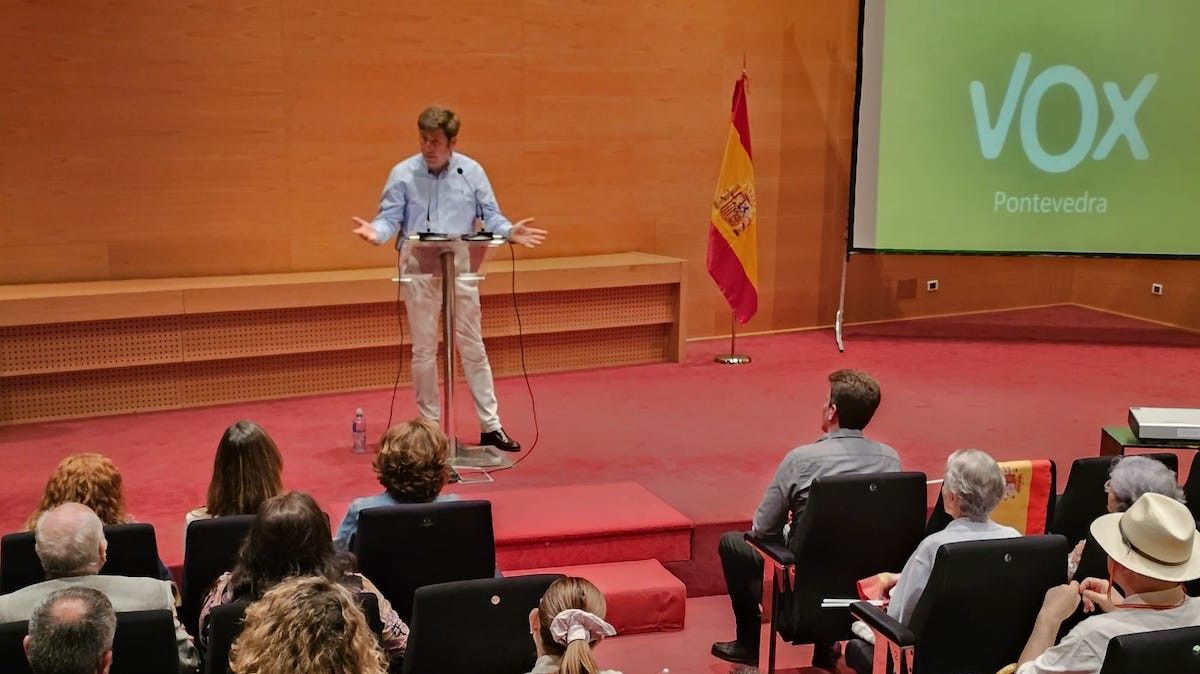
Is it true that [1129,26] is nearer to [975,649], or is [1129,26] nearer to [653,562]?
[653,562]

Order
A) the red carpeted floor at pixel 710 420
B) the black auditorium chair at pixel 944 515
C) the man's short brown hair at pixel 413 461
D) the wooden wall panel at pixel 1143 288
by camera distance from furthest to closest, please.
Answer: the wooden wall panel at pixel 1143 288 < the red carpeted floor at pixel 710 420 < the black auditorium chair at pixel 944 515 < the man's short brown hair at pixel 413 461

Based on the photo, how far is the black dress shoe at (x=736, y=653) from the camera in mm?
4484

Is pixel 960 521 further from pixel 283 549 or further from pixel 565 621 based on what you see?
pixel 283 549

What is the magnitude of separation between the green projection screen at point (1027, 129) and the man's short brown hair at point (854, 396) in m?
4.88

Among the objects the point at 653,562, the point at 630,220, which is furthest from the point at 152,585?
the point at 630,220

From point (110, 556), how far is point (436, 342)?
278 centimetres

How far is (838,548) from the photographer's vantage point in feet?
13.4

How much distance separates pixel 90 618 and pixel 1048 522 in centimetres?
321

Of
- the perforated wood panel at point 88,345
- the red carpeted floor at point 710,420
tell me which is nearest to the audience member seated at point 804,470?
the red carpeted floor at point 710,420

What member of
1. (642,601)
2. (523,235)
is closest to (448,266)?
(523,235)

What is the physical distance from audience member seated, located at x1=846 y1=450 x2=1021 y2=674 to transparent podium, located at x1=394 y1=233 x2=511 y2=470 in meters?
2.52

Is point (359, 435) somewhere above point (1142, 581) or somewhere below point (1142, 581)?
below

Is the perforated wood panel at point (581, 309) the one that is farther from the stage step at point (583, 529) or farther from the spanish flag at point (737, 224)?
the stage step at point (583, 529)

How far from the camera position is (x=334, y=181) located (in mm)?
7996
